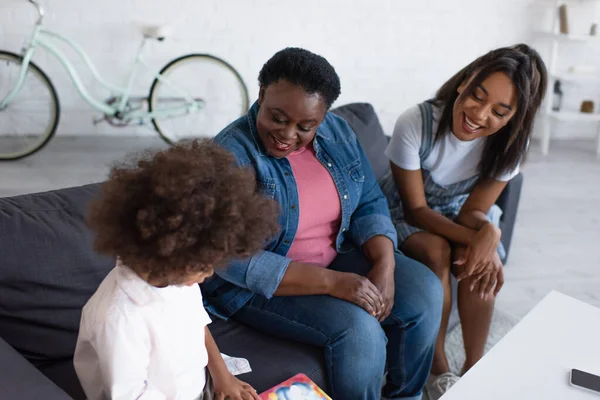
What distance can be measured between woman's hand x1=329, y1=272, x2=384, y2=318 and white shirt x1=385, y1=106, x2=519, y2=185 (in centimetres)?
47

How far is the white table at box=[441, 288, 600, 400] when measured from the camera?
1177 mm

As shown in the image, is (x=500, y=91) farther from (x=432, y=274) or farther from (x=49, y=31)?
(x=49, y=31)

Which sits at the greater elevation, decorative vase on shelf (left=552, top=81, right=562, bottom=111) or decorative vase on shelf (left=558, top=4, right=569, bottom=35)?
decorative vase on shelf (left=558, top=4, right=569, bottom=35)

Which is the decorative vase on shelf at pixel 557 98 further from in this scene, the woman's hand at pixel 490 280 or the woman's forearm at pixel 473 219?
the woman's hand at pixel 490 280

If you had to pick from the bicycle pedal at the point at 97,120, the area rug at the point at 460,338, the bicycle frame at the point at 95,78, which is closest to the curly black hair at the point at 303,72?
the area rug at the point at 460,338

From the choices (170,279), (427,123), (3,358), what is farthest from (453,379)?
(3,358)

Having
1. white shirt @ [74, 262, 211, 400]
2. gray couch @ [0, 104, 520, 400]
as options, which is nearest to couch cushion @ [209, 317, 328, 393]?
gray couch @ [0, 104, 520, 400]

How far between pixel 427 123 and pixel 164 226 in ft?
3.51

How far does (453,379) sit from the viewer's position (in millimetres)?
1606

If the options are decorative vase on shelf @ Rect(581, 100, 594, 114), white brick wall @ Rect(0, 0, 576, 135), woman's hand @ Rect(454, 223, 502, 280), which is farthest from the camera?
decorative vase on shelf @ Rect(581, 100, 594, 114)

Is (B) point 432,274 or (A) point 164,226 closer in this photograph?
(A) point 164,226

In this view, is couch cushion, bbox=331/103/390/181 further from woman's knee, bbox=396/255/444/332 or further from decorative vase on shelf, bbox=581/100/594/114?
decorative vase on shelf, bbox=581/100/594/114

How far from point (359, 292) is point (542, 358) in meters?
0.43

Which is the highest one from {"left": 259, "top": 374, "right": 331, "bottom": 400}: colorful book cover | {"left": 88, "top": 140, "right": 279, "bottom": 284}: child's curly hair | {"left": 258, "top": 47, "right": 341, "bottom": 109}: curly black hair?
{"left": 258, "top": 47, "right": 341, "bottom": 109}: curly black hair
